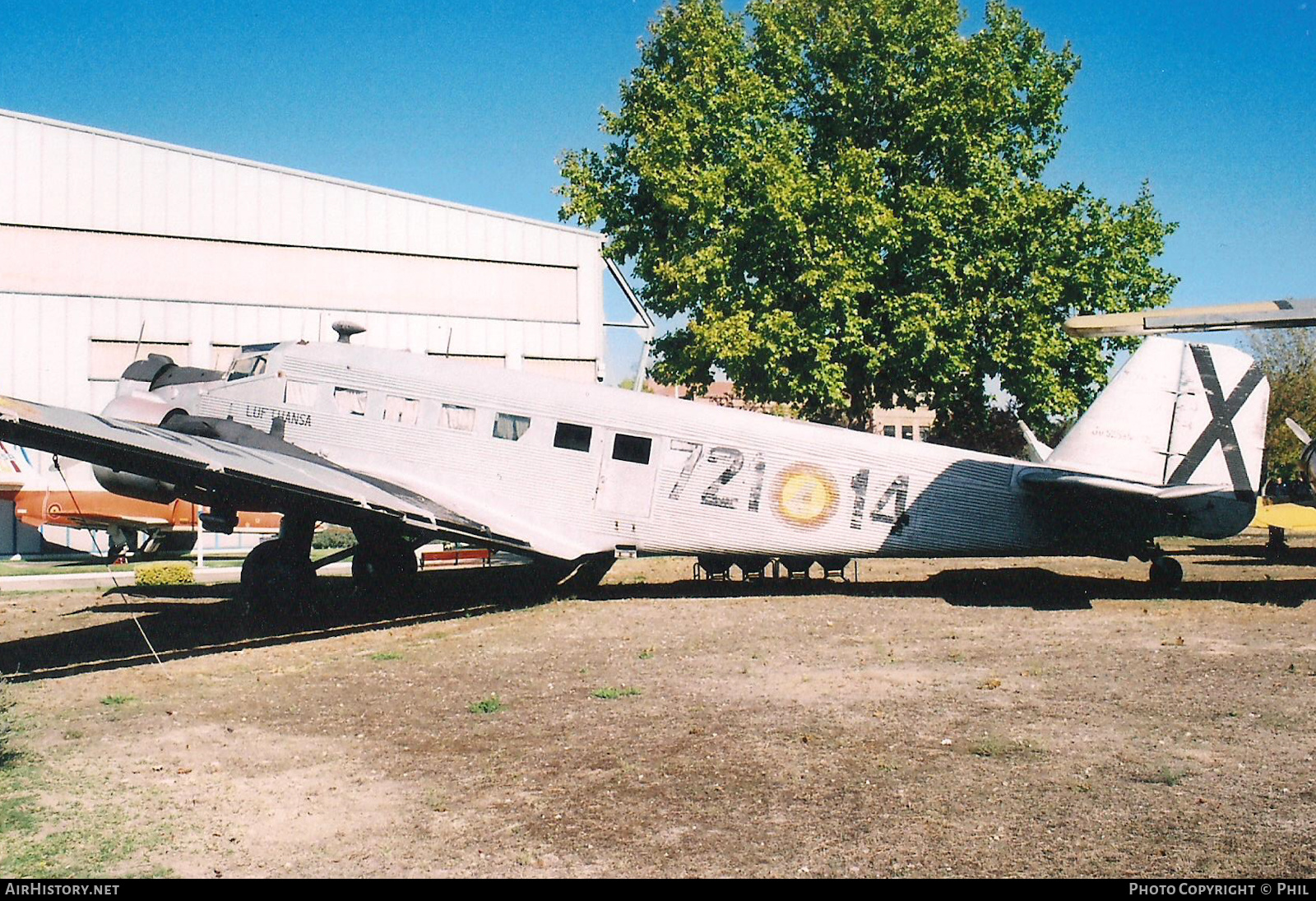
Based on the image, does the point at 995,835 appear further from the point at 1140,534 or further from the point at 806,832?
the point at 1140,534

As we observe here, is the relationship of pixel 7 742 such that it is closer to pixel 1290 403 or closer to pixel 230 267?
pixel 230 267

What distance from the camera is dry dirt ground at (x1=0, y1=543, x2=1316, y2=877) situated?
604 centimetres

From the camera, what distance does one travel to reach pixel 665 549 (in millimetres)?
16578

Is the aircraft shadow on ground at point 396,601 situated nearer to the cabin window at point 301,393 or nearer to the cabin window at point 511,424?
the cabin window at point 511,424

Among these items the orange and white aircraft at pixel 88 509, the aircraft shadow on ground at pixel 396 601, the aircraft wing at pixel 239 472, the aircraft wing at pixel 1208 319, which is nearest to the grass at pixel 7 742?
the aircraft shadow on ground at pixel 396 601

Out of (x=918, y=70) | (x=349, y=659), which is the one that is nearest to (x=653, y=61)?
(x=918, y=70)

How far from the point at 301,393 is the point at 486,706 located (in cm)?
917

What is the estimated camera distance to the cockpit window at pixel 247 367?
1709 cm

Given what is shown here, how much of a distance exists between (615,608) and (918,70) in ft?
88.8

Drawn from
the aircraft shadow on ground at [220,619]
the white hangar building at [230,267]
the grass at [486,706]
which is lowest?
the aircraft shadow on ground at [220,619]

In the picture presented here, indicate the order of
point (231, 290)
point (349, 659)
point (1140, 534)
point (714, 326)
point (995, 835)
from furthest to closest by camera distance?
point (714, 326), point (231, 290), point (1140, 534), point (349, 659), point (995, 835)

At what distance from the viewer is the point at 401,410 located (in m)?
16.6

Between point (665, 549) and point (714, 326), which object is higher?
point (714, 326)

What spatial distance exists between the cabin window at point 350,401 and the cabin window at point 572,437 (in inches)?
137
